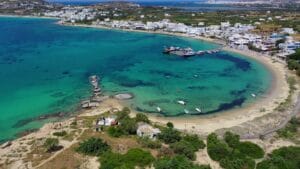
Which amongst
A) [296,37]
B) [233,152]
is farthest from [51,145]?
[296,37]

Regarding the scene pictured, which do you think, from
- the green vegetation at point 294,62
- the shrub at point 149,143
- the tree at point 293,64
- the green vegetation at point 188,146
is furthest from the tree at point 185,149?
the tree at point 293,64

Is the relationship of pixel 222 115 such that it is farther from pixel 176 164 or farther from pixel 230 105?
pixel 176 164

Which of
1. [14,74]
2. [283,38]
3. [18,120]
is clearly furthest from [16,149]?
[283,38]

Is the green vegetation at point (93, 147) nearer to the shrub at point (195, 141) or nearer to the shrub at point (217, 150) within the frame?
the shrub at point (195, 141)

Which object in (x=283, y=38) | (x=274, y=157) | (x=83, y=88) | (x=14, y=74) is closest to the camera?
(x=274, y=157)

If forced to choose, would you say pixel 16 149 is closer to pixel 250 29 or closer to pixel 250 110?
pixel 250 110

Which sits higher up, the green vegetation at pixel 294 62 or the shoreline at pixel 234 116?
the green vegetation at pixel 294 62

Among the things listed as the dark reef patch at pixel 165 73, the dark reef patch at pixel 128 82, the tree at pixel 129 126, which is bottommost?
the tree at pixel 129 126
